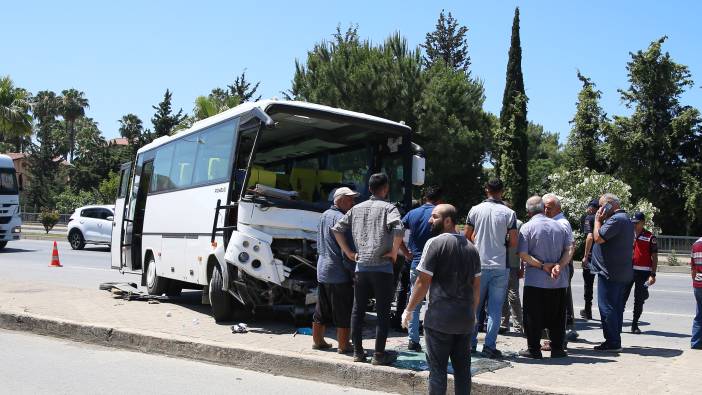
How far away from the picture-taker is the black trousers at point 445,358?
4.99m

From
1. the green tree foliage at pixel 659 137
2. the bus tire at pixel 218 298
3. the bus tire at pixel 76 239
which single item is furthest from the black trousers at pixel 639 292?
the green tree foliage at pixel 659 137

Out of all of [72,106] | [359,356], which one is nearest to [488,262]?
[359,356]

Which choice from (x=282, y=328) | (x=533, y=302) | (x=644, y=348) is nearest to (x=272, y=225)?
(x=282, y=328)

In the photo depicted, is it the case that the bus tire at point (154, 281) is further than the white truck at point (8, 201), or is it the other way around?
the white truck at point (8, 201)

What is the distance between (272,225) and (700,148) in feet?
104

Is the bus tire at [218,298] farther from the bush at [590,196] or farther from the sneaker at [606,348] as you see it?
the bush at [590,196]

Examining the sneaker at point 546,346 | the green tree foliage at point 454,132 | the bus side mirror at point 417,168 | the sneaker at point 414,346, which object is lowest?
the sneaker at point 414,346

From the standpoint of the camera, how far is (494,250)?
729cm

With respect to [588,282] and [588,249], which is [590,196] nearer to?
[588,282]

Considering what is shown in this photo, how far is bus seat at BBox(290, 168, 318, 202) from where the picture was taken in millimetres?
10062

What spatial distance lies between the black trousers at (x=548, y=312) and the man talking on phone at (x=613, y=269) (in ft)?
2.45

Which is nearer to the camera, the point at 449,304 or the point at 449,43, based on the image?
the point at 449,304

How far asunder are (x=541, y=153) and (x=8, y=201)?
6483 cm

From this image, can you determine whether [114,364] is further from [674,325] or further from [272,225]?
[674,325]
